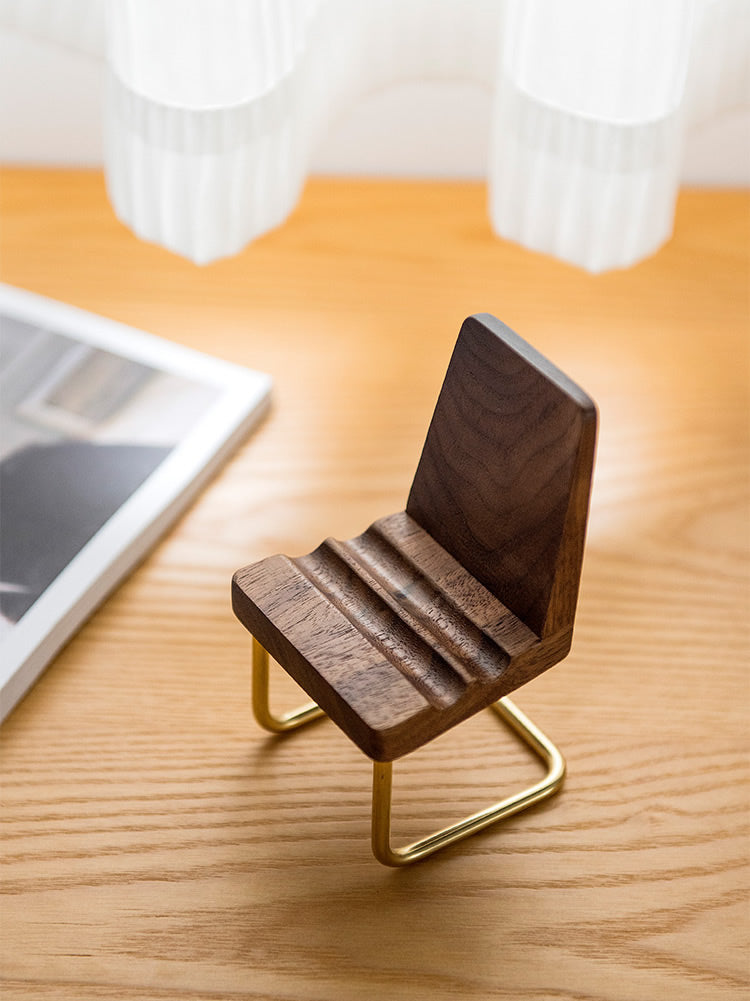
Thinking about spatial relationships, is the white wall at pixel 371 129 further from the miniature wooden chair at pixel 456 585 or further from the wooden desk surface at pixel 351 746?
the miniature wooden chair at pixel 456 585

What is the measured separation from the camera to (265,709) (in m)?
0.58

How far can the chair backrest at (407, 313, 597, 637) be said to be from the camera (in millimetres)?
497

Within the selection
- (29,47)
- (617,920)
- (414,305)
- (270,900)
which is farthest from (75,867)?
(29,47)

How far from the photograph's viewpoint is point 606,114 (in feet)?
2.24

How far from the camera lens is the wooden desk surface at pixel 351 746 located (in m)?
0.51

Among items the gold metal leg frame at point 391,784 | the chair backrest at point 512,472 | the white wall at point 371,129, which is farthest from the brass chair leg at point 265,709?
the white wall at point 371,129

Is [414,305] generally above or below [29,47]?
below

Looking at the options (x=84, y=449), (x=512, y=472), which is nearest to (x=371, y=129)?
(x=84, y=449)

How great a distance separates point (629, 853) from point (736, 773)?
8 centimetres

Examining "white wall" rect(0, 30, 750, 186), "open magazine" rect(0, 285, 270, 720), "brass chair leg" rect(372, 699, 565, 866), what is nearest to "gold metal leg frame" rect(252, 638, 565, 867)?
"brass chair leg" rect(372, 699, 565, 866)

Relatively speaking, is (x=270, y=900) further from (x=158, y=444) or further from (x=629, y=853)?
(x=158, y=444)

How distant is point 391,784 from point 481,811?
51 mm

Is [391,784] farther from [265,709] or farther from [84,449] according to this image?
[84,449]

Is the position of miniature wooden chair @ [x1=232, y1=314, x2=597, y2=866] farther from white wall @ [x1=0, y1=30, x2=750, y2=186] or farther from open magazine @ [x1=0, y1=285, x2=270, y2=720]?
white wall @ [x1=0, y1=30, x2=750, y2=186]
